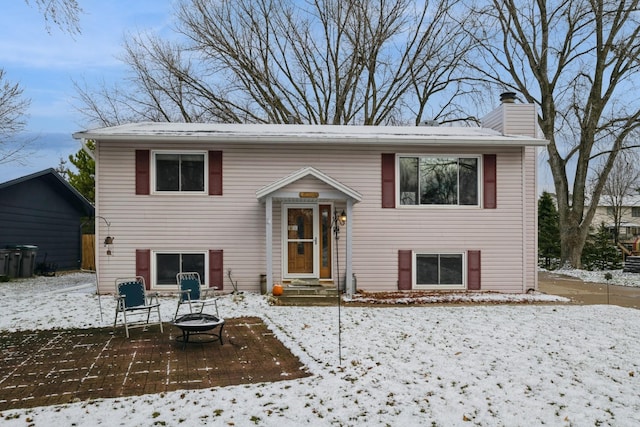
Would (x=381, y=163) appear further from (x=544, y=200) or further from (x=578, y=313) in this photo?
(x=544, y=200)

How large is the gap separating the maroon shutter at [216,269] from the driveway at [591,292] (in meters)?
8.55

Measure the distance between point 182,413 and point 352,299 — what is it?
707 cm

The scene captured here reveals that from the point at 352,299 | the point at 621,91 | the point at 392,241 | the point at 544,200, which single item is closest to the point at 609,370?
the point at 352,299

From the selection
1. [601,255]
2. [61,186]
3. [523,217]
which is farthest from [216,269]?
[601,255]

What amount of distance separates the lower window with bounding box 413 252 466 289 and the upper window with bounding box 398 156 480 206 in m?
1.42

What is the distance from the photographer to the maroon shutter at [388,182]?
41.3 ft

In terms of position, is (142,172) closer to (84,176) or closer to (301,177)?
(301,177)

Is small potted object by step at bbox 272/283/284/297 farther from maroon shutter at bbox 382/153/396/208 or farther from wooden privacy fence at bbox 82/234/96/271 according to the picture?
wooden privacy fence at bbox 82/234/96/271

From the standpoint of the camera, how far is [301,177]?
1159 centimetres

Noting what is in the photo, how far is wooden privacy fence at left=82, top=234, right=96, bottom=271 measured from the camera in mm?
21438

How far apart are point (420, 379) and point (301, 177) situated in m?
6.94

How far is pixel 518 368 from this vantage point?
5848 millimetres

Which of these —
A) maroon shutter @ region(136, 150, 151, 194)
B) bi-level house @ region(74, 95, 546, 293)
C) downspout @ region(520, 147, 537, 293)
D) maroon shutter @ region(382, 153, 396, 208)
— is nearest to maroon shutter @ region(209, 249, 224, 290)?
bi-level house @ region(74, 95, 546, 293)

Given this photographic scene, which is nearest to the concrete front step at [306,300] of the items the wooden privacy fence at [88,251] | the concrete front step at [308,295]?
the concrete front step at [308,295]
